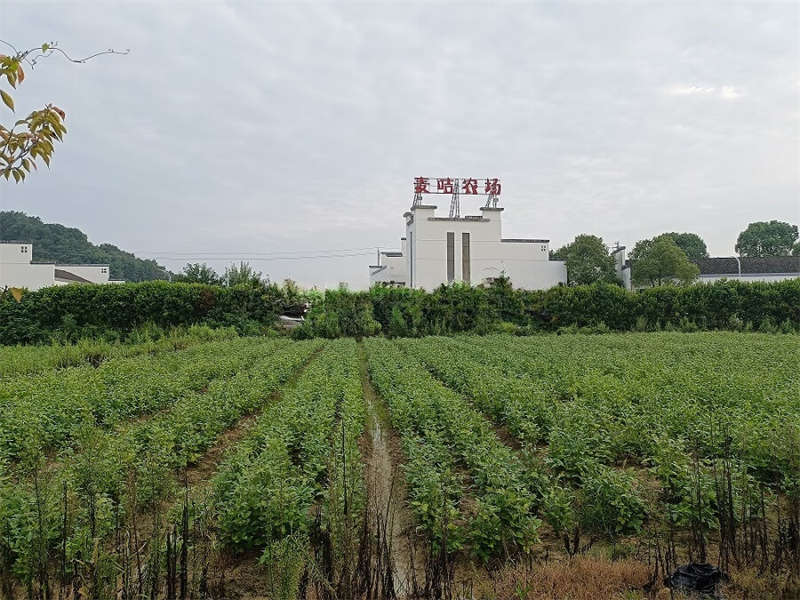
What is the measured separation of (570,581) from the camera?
376 centimetres

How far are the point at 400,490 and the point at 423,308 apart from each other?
20.4 m

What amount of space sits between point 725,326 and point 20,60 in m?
29.3

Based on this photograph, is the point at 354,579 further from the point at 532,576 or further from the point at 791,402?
the point at 791,402

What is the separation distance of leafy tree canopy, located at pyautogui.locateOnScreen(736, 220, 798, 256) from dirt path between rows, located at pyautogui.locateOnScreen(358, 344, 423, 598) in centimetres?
6403

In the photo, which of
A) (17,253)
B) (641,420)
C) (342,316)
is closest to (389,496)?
(641,420)

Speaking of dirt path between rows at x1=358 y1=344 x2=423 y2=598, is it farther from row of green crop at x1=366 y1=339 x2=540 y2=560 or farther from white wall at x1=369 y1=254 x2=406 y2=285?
white wall at x1=369 y1=254 x2=406 y2=285

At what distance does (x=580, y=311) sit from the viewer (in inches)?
1049

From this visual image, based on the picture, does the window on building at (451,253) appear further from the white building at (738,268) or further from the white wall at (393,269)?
the white building at (738,268)

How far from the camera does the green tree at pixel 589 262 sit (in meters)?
47.0

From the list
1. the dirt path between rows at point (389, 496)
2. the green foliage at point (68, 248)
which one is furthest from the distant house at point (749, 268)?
the green foliage at point (68, 248)

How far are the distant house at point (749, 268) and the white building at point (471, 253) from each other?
1591 cm

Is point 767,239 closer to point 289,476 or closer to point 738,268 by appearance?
point 738,268

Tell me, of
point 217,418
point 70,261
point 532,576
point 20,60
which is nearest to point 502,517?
point 532,576

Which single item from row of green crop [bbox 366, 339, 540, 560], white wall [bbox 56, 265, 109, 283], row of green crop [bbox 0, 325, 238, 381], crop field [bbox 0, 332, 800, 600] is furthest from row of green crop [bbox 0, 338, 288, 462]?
Answer: white wall [bbox 56, 265, 109, 283]
